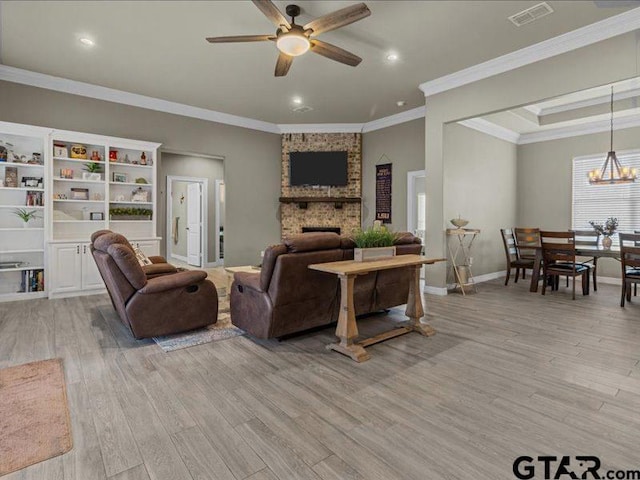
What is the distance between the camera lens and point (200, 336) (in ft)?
11.1

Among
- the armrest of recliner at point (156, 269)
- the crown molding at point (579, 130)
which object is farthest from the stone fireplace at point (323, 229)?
the crown molding at point (579, 130)

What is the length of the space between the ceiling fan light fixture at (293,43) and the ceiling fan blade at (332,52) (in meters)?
0.11

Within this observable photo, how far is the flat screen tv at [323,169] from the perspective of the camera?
742 cm

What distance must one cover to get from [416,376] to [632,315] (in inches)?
137

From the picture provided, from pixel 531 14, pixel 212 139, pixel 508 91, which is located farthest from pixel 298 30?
pixel 212 139

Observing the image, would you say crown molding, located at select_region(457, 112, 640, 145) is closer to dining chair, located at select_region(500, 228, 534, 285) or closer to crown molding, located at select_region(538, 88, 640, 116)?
crown molding, located at select_region(538, 88, 640, 116)

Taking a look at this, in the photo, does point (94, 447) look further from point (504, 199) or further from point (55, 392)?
point (504, 199)

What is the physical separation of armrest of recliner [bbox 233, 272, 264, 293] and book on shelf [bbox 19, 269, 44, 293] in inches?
134

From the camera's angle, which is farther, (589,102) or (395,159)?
(395,159)

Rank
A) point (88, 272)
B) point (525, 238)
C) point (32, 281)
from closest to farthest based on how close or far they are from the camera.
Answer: point (32, 281) < point (88, 272) < point (525, 238)

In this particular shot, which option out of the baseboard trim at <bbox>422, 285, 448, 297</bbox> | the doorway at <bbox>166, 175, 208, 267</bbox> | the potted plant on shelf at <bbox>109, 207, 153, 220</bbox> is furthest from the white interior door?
the baseboard trim at <bbox>422, 285, 448, 297</bbox>

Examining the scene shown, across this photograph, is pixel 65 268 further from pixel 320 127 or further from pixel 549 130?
pixel 549 130

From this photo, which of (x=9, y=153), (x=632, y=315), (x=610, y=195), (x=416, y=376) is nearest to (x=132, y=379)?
(x=416, y=376)

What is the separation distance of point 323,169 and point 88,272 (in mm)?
4612
